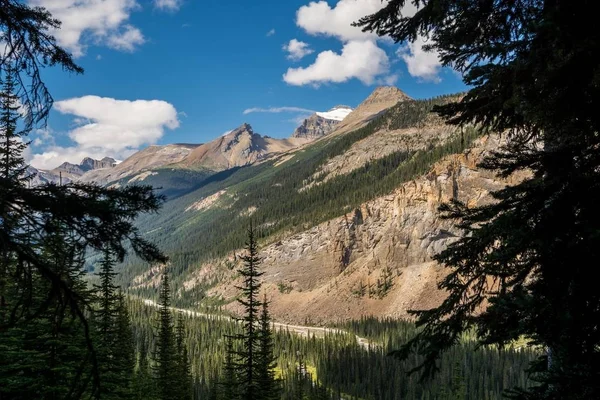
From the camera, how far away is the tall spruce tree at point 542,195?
480cm

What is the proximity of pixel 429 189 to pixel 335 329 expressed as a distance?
66197 mm

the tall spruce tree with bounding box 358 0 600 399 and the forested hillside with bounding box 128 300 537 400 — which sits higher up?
the tall spruce tree with bounding box 358 0 600 399

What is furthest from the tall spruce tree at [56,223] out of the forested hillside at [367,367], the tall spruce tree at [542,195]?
the forested hillside at [367,367]

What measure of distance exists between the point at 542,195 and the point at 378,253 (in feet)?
545

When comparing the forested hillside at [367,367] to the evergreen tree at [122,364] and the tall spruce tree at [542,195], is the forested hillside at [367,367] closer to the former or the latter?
the evergreen tree at [122,364]

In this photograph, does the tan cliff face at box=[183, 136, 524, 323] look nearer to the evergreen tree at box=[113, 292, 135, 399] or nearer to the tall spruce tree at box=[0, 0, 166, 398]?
the evergreen tree at box=[113, 292, 135, 399]

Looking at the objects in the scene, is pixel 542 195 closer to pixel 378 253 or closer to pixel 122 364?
pixel 122 364

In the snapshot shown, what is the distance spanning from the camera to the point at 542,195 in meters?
5.99

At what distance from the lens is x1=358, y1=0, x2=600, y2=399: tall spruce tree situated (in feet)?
15.8

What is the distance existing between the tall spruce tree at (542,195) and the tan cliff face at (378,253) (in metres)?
145

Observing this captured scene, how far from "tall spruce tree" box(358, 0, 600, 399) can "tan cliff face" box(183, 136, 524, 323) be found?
145 meters

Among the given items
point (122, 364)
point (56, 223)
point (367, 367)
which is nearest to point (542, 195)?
point (56, 223)

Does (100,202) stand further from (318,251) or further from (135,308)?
(318,251)

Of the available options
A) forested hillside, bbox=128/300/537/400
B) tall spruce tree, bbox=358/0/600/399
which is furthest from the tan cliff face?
tall spruce tree, bbox=358/0/600/399
